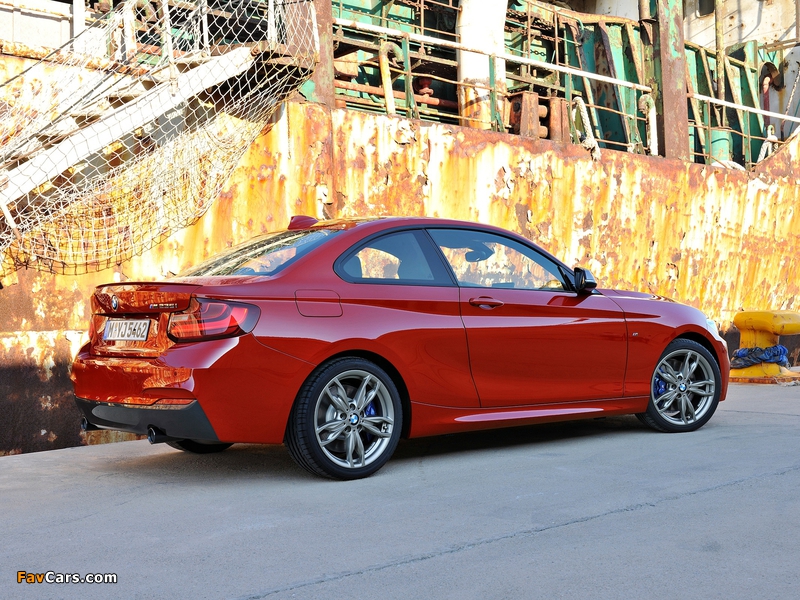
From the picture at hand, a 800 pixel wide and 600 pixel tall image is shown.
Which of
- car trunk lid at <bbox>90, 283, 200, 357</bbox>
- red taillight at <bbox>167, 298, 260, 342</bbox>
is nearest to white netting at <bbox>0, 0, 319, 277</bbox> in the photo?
car trunk lid at <bbox>90, 283, 200, 357</bbox>

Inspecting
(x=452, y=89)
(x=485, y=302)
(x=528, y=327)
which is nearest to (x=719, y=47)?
(x=452, y=89)

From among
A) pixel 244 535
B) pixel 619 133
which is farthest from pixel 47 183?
pixel 619 133

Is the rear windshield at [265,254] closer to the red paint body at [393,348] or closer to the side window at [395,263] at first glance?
the red paint body at [393,348]

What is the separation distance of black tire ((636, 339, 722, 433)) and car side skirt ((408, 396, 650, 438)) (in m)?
0.18

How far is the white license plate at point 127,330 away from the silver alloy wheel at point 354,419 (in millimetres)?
986

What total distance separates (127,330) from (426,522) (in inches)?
78.0

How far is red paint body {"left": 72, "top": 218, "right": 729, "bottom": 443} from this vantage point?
4734 millimetres

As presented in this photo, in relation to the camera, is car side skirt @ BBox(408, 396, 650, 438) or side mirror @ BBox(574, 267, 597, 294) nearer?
car side skirt @ BBox(408, 396, 650, 438)

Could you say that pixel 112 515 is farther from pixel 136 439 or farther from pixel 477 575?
pixel 136 439

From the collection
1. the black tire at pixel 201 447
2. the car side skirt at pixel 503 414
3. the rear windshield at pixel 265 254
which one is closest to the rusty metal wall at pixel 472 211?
the black tire at pixel 201 447

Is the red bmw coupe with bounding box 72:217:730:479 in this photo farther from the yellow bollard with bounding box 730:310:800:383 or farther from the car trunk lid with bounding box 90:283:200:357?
the yellow bollard with bounding box 730:310:800:383

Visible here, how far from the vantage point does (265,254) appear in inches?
214

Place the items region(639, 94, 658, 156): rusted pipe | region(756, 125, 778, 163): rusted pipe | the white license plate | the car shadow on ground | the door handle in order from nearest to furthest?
the white license plate
the car shadow on ground
the door handle
region(639, 94, 658, 156): rusted pipe
region(756, 125, 778, 163): rusted pipe

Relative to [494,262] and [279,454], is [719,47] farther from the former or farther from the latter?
[279,454]
